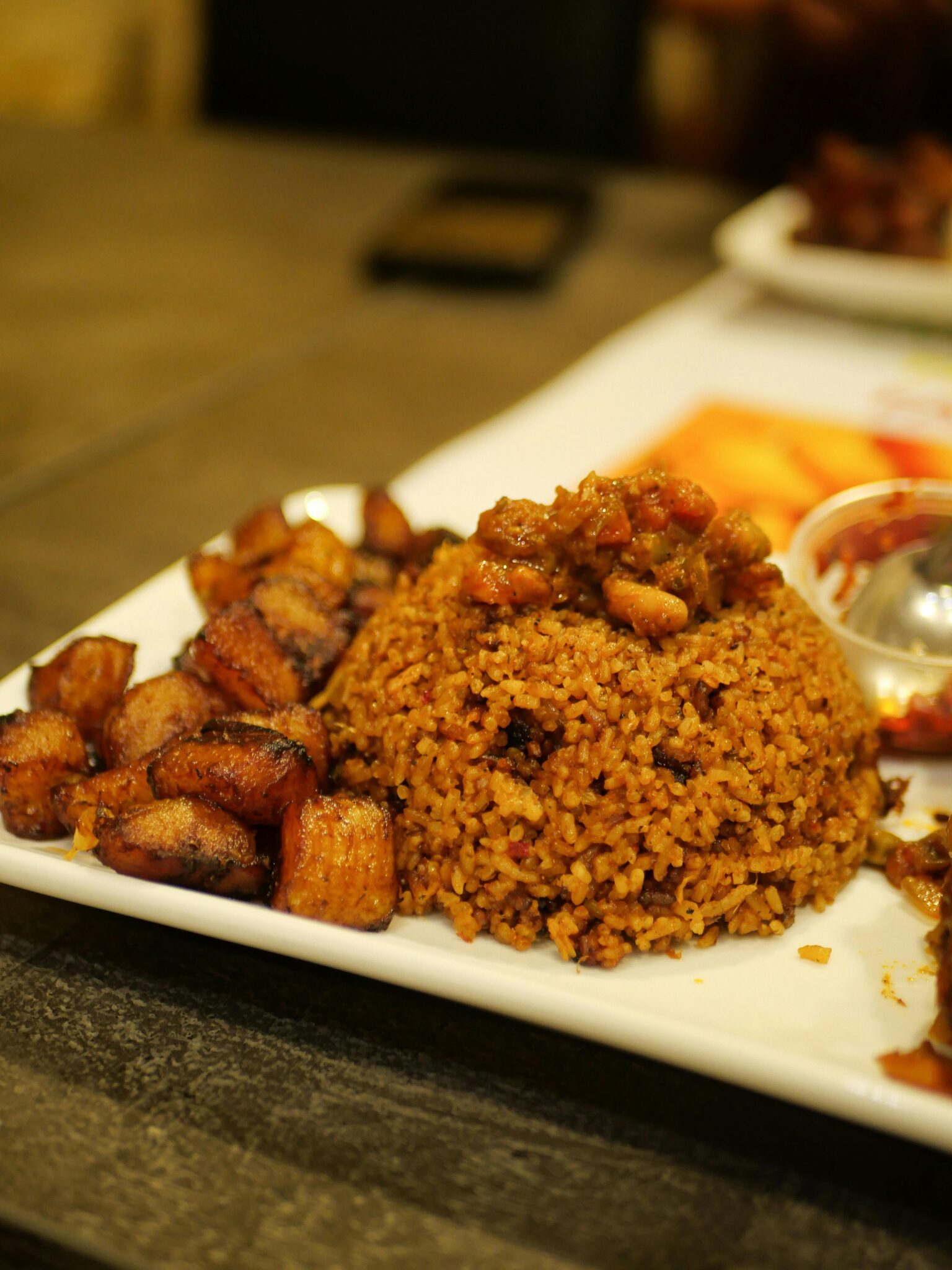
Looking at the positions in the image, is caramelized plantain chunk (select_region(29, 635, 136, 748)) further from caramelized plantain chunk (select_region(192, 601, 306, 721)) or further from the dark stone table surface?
the dark stone table surface

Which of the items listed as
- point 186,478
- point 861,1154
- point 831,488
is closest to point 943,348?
point 831,488

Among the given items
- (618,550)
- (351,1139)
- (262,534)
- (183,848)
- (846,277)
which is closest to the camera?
(351,1139)

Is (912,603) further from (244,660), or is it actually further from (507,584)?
(244,660)

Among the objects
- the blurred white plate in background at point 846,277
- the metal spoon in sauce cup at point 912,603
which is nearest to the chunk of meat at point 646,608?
the metal spoon in sauce cup at point 912,603

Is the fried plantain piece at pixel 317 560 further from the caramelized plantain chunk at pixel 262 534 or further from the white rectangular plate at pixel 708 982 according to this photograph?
the white rectangular plate at pixel 708 982

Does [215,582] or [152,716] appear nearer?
[152,716]

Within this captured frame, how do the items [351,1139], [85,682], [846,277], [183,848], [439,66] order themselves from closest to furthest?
[351,1139] < [183,848] < [85,682] < [846,277] < [439,66]

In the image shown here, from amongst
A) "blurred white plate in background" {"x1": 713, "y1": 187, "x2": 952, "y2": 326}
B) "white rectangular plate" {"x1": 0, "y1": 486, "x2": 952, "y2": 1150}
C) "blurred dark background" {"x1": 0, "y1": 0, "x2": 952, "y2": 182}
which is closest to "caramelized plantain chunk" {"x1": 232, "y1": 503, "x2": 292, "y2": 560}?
"white rectangular plate" {"x1": 0, "y1": 486, "x2": 952, "y2": 1150}

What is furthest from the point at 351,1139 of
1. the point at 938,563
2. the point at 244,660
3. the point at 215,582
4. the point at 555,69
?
→ the point at 555,69
